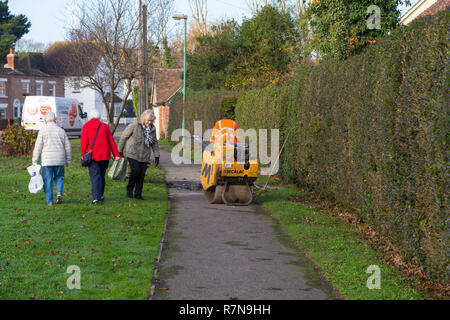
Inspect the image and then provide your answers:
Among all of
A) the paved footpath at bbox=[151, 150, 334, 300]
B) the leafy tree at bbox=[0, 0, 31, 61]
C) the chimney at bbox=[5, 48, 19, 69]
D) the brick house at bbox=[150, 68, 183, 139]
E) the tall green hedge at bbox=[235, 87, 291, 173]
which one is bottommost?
the paved footpath at bbox=[151, 150, 334, 300]

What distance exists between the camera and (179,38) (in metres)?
69.0

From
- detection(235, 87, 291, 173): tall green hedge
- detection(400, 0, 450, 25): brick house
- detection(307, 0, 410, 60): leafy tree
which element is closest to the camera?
detection(235, 87, 291, 173): tall green hedge

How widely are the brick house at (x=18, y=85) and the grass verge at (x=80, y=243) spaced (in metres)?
48.0

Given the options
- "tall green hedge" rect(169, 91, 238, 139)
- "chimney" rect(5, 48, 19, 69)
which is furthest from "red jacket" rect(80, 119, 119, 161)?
"chimney" rect(5, 48, 19, 69)

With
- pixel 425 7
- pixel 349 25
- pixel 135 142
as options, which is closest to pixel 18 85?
pixel 349 25

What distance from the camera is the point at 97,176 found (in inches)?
460

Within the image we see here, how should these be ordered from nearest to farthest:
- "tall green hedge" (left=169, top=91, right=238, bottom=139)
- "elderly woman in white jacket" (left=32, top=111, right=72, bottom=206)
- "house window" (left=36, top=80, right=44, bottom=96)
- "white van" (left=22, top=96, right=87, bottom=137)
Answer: "elderly woman in white jacket" (left=32, top=111, right=72, bottom=206)
"tall green hedge" (left=169, top=91, right=238, bottom=139)
"white van" (left=22, top=96, right=87, bottom=137)
"house window" (left=36, top=80, right=44, bottom=96)

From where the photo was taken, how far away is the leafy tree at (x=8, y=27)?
6544cm

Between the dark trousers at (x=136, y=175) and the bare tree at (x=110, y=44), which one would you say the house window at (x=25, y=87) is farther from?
the dark trousers at (x=136, y=175)

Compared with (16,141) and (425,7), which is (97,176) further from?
(425,7)

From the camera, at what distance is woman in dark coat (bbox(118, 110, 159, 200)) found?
12578mm

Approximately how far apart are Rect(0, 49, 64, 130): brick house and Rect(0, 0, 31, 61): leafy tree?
141cm

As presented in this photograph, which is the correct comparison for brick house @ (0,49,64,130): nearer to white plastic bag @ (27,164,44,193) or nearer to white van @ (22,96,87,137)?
white van @ (22,96,87,137)

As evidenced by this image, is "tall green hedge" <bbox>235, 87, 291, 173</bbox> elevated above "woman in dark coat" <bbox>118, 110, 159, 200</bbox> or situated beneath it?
elevated above
